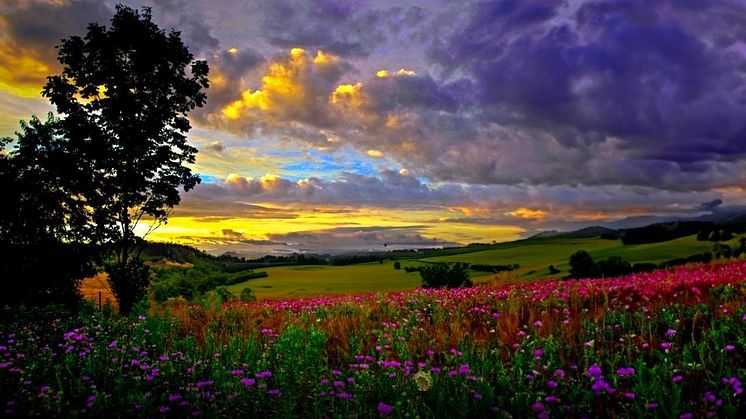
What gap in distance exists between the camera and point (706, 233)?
103 ft

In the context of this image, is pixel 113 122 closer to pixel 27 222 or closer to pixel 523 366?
pixel 27 222

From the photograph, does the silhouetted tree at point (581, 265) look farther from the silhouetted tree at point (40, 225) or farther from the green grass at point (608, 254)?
the silhouetted tree at point (40, 225)

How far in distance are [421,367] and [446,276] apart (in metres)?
16.8

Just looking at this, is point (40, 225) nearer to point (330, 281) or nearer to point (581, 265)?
point (330, 281)

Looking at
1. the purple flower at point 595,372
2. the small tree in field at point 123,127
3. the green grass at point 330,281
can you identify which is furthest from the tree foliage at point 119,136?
the purple flower at point 595,372

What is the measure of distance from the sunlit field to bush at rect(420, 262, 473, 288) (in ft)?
39.1

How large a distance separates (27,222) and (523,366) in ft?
48.2

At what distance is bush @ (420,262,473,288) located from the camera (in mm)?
21297

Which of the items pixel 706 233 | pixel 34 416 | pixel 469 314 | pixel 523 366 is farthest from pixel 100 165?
pixel 706 233

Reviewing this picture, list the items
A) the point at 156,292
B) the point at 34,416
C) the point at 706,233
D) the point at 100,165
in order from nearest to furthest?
the point at 34,416
the point at 100,165
the point at 156,292
the point at 706,233

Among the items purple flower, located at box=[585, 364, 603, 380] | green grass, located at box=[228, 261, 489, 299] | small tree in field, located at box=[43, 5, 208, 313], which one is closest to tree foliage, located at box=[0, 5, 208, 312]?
small tree in field, located at box=[43, 5, 208, 313]

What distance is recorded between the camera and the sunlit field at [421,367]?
403cm

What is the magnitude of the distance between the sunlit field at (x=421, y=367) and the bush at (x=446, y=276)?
39.1 feet

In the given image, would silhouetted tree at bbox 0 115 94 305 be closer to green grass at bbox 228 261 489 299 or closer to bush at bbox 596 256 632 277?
green grass at bbox 228 261 489 299
